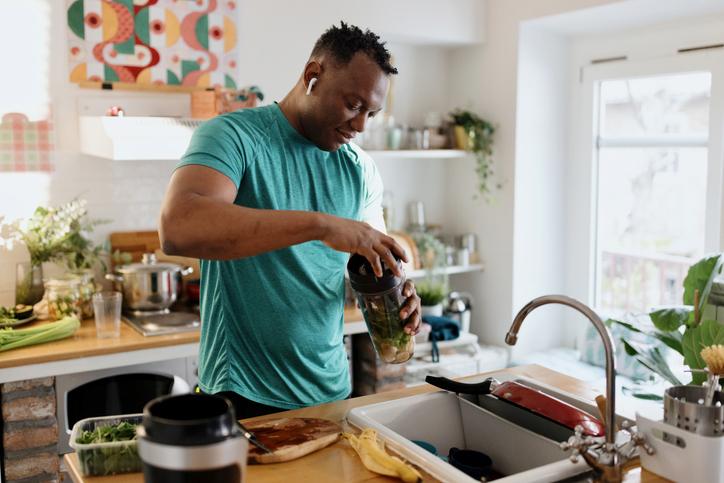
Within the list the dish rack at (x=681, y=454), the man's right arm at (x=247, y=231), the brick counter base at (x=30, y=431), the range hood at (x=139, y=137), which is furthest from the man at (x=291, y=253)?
the range hood at (x=139, y=137)

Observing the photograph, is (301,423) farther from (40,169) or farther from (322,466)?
(40,169)

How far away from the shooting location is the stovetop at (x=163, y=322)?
9.68 ft

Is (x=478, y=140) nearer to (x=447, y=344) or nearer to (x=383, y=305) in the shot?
(x=447, y=344)

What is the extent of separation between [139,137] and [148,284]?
0.64m

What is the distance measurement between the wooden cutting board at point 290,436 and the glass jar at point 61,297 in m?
1.64

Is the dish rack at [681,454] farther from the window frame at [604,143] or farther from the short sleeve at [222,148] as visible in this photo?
the window frame at [604,143]

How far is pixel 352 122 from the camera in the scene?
1.83m

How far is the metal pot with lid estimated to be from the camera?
3195mm

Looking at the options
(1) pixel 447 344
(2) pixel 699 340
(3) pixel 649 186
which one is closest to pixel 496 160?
(3) pixel 649 186

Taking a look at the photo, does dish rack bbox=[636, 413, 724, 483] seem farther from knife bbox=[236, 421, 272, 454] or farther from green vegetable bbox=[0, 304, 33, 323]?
green vegetable bbox=[0, 304, 33, 323]

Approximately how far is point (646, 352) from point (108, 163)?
97.2 inches

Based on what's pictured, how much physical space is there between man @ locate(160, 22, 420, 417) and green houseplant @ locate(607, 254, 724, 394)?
1411mm

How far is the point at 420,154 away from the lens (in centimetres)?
402

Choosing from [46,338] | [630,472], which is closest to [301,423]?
[630,472]
